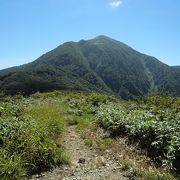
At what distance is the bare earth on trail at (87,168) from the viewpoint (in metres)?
8.71

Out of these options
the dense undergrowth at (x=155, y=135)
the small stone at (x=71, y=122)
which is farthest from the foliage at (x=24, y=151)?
the small stone at (x=71, y=122)

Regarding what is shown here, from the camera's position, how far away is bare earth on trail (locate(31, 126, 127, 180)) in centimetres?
871

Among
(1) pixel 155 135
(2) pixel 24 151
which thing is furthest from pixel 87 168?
(1) pixel 155 135

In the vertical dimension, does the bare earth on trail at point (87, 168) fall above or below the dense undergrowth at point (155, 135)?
below

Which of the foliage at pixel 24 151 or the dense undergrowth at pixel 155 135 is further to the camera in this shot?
the dense undergrowth at pixel 155 135

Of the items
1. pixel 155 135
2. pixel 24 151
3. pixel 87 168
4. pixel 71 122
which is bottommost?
pixel 87 168

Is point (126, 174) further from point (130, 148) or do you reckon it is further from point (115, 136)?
point (115, 136)

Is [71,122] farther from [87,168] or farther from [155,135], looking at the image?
[87,168]

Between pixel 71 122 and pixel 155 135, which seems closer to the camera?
pixel 155 135

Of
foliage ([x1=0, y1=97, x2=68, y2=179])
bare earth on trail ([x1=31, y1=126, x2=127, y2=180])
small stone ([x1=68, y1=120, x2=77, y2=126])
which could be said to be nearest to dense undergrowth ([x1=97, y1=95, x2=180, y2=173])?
bare earth on trail ([x1=31, y1=126, x2=127, y2=180])

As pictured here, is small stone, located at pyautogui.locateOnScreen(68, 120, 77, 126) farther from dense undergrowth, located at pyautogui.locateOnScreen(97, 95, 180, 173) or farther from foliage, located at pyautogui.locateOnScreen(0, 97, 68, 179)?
foliage, located at pyautogui.locateOnScreen(0, 97, 68, 179)

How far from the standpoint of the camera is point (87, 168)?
947cm

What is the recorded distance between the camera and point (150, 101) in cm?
2522

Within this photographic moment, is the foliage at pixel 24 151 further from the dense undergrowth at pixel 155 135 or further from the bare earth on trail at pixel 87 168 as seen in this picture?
the dense undergrowth at pixel 155 135
